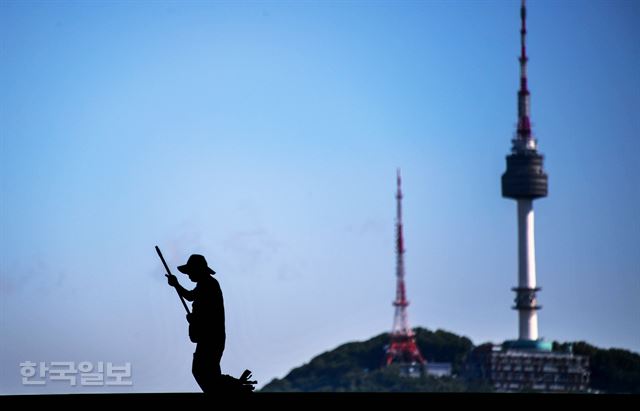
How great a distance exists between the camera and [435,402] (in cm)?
2409

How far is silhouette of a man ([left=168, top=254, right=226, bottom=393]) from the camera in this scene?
20422 mm

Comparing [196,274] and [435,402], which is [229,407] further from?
[435,402]

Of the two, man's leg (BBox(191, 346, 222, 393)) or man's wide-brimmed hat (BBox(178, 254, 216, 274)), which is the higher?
man's wide-brimmed hat (BBox(178, 254, 216, 274))

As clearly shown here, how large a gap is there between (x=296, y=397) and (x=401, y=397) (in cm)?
166

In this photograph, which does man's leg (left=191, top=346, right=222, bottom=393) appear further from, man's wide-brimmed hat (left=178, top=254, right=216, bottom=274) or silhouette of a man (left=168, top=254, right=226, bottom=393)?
man's wide-brimmed hat (left=178, top=254, right=216, bottom=274)

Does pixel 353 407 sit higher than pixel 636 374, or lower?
lower

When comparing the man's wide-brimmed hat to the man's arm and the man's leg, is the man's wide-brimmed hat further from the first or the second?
the man's leg

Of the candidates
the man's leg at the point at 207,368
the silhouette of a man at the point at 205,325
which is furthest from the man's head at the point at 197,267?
the man's leg at the point at 207,368

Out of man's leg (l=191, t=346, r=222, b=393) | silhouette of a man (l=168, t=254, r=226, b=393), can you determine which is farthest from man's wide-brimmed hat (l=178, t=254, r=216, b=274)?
man's leg (l=191, t=346, r=222, b=393)

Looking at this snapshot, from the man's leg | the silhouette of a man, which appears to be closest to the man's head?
the silhouette of a man

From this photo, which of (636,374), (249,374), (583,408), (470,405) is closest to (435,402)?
(470,405)

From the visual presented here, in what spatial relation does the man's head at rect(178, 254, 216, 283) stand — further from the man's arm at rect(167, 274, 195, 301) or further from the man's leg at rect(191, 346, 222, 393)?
the man's leg at rect(191, 346, 222, 393)

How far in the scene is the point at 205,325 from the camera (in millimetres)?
20406

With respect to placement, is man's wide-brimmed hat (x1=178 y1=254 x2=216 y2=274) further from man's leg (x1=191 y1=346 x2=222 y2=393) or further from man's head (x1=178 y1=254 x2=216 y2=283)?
man's leg (x1=191 y1=346 x2=222 y2=393)
